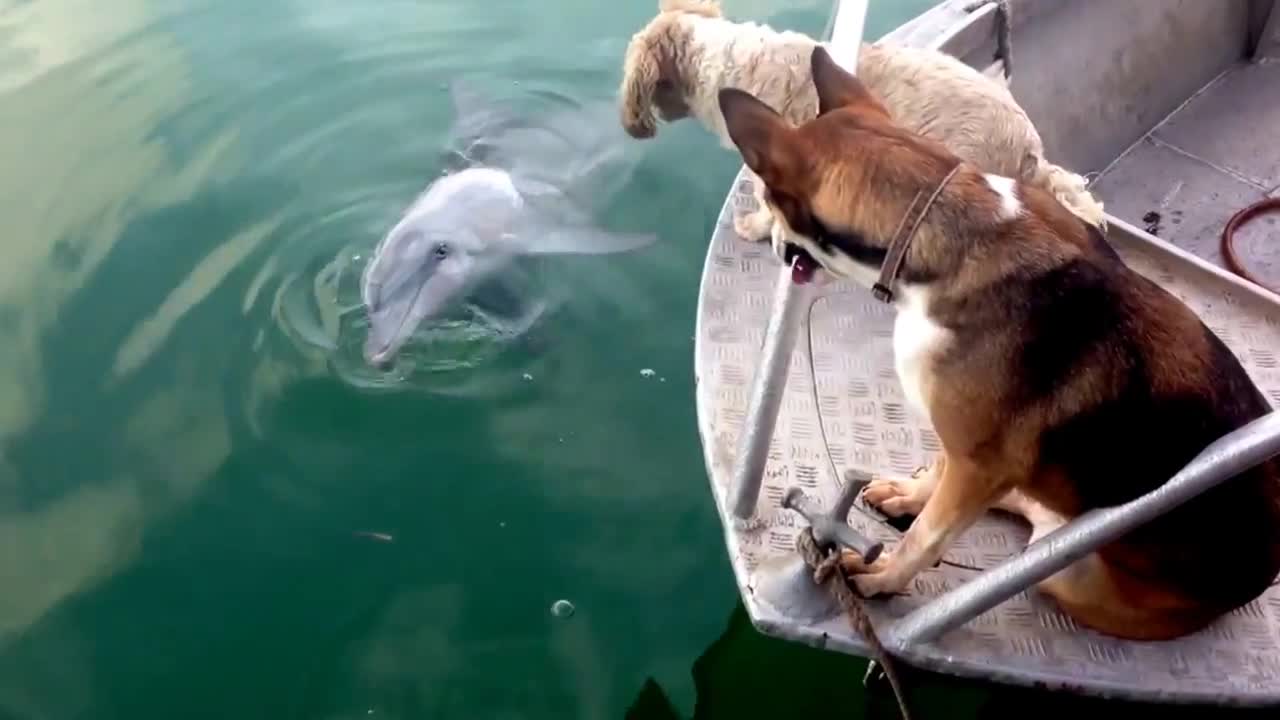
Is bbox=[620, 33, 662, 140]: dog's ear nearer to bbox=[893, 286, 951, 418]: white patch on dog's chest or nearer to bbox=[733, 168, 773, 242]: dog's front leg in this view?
bbox=[733, 168, 773, 242]: dog's front leg

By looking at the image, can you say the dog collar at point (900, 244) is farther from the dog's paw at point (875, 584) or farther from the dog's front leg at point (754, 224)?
the dog's front leg at point (754, 224)

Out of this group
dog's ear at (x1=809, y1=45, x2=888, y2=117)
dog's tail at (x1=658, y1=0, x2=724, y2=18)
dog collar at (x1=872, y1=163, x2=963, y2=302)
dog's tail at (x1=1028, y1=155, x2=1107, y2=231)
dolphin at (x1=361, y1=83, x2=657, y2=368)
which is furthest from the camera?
dolphin at (x1=361, y1=83, x2=657, y2=368)

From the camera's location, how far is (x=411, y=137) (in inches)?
215

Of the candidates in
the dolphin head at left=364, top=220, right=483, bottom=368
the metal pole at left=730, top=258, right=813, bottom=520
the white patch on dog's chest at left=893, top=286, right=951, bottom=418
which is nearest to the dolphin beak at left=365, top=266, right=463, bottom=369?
the dolphin head at left=364, top=220, right=483, bottom=368

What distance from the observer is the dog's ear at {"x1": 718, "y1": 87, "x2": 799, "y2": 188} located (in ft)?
7.59

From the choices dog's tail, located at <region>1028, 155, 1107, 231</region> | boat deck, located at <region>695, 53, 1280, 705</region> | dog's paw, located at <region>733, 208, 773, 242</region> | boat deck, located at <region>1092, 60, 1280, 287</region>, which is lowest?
boat deck, located at <region>1092, 60, 1280, 287</region>

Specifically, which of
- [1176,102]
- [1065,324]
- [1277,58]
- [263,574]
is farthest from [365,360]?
[1277,58]

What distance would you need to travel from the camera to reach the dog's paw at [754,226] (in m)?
3.84

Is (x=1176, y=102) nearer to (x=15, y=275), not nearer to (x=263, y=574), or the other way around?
(x=263, y=574)

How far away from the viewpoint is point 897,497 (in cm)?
304

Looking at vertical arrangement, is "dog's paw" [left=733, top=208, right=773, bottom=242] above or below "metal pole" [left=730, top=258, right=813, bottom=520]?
below

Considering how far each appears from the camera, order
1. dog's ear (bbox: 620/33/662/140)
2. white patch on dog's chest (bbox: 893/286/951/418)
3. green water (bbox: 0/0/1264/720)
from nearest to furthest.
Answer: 1. white patch on dog's chest (bbox: 893/286/951/418)
2. green water (bbox: 0/0/1264/720)
3. dog's ear (bbox: 620/33/662/140)

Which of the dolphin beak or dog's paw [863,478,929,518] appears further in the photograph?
the dolphin beak

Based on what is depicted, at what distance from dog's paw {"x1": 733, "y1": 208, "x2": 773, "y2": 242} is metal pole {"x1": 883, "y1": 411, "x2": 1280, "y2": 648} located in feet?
5.35
